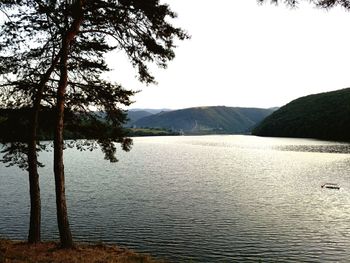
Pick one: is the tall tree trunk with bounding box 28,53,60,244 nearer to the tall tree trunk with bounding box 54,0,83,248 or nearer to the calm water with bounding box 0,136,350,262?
the tall tree trunk with bounding box 54,0,83,248

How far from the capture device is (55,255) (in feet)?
62.1

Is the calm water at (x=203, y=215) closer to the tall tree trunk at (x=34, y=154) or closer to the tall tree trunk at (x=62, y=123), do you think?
the tall tree trunk at (x=62, y=123)

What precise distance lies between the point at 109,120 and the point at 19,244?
9.23 meters

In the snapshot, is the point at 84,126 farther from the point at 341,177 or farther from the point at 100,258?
the point at 341,177

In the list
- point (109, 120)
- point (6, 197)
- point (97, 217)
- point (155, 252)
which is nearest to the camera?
point (109, 120)

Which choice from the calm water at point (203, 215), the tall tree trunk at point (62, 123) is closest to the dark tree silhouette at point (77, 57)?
the tall tree trunk at point (62, 123)

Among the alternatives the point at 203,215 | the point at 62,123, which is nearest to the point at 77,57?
the point at 62,123

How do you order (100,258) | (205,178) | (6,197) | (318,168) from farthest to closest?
(318,168), (205,178), (6,197), (100,258)

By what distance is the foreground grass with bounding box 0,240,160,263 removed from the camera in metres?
17.9

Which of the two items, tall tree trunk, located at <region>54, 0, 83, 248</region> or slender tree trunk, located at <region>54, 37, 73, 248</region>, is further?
slender tree trunk, located at <region>54, 37, 73, 248</region>

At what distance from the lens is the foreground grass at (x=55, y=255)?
58.9ft

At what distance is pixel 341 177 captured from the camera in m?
75.2

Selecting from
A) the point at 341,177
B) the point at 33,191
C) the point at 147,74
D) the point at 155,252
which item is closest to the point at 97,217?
the point at 155,252

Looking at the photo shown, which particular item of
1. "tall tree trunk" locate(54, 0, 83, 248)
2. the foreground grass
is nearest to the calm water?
the foreground grass
